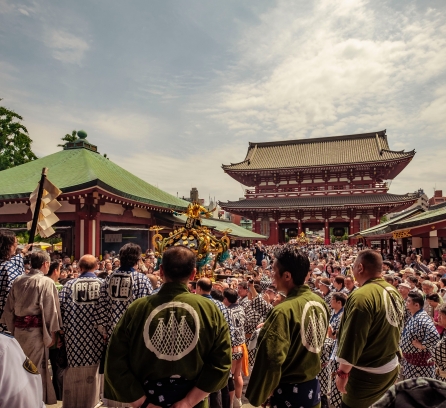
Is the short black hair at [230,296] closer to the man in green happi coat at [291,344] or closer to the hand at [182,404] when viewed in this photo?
the man in green happi coat at [291,344]

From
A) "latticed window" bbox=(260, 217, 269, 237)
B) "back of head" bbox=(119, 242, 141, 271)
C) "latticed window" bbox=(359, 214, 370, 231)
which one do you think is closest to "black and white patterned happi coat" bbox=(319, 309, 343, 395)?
"back of head" bbox=(119, 242, 141, 271)

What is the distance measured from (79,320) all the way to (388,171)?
34548mm

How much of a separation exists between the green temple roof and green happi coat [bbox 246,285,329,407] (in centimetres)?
1100

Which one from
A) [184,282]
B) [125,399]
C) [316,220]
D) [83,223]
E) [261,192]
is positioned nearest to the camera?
[125,399]

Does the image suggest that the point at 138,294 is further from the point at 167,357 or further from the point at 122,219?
the point at 122,219

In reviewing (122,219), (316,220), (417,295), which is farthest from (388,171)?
(417,295)

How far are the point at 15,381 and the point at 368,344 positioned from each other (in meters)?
2.55

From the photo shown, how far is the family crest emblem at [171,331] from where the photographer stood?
2.16 m

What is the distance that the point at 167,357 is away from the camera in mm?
2158

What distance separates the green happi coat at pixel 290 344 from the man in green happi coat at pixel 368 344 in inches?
14.8

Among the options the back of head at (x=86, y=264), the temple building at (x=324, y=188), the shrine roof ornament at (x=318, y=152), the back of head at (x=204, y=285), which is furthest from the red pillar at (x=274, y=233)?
the back of head at (x=86, y=264)

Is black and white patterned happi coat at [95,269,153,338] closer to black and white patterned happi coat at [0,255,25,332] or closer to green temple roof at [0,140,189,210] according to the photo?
black and white patterned happi coat at [0,255,25,332]

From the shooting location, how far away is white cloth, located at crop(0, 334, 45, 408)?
135 cm

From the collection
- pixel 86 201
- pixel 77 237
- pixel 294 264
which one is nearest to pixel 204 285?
pixel 294 264
